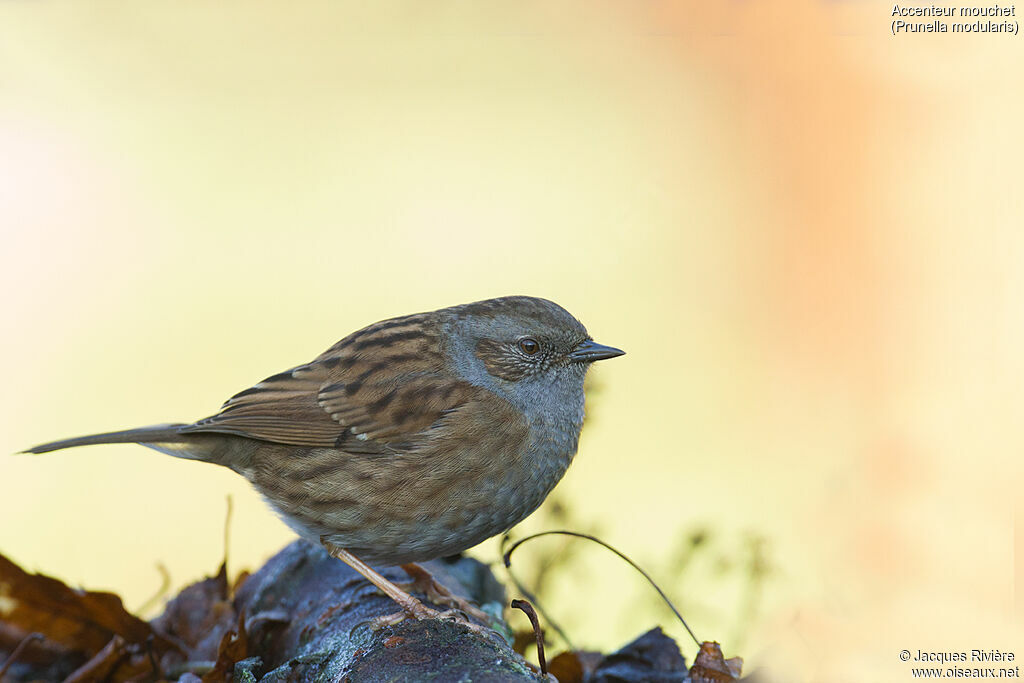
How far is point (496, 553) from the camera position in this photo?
328 cm

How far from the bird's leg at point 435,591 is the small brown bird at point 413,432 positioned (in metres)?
0.16

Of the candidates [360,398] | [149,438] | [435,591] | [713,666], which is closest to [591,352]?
[360,398]

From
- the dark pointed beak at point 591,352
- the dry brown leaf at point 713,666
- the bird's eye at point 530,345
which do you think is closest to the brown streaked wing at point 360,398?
the bird's eye at point 530,345

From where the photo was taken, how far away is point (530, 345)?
3.09 m

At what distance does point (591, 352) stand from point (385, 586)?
1020mm

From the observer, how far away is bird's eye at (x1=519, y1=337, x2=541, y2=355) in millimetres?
3094

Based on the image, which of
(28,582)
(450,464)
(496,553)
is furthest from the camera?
(496,553)

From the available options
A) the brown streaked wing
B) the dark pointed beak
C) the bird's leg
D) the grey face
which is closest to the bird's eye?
the grey face

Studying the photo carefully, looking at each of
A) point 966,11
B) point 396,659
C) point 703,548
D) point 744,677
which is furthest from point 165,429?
point 966,11

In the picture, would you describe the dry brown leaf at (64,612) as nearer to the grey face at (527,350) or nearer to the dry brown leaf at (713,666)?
the grey face at (527,350)

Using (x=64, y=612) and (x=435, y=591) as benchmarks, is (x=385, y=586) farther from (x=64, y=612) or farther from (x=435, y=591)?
(x=64, y=612)

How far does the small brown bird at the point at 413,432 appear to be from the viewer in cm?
Answer: 270

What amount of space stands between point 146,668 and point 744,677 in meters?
1.66

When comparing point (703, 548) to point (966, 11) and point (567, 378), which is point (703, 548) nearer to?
point (567, 378)
